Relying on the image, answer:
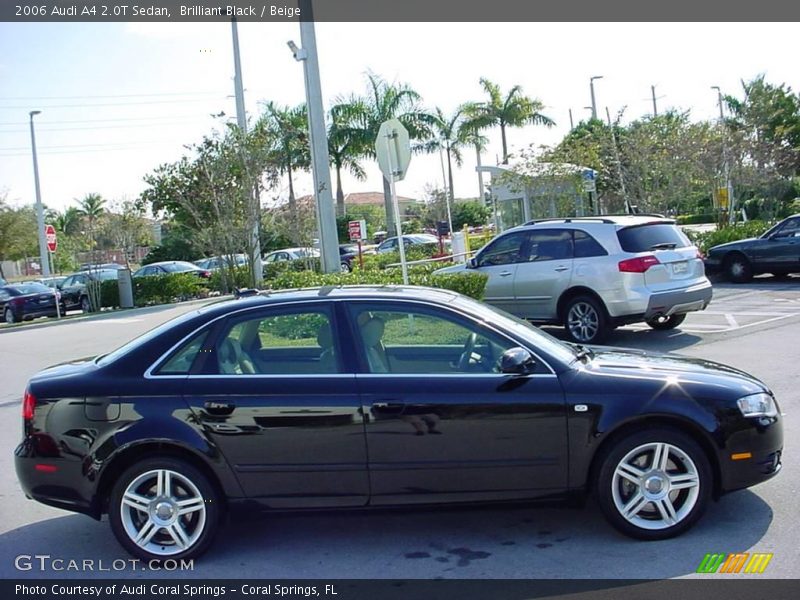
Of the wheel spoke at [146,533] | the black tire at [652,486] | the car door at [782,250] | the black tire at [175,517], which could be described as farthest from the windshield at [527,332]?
the car door at [782,250]

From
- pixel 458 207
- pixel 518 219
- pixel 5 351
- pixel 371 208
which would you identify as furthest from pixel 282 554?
pixel 371 208

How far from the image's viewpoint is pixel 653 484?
501 cm

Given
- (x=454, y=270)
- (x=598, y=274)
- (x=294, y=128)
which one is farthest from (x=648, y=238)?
(x=294, y=128)

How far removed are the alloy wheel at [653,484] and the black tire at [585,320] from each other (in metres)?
6.90

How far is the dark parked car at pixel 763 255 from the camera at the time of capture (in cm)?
1842

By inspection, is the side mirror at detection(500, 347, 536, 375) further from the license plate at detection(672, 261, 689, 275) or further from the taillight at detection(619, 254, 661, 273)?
the license plate at detection(672, 261, 689, 275)

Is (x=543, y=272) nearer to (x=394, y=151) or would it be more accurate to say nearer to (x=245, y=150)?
(x=394, y=151)

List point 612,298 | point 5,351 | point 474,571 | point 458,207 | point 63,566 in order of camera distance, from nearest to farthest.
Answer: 1. point 474,571
2. point 63,566
3. point 612,298
4. point 5,351
5. point 458,207

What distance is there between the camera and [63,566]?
518 cm

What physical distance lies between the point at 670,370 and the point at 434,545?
5.99 feet

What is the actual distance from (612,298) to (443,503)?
726 centimetres

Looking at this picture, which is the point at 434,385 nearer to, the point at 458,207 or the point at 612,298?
the point at 612,298

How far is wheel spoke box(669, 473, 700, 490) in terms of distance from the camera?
502 centimetres

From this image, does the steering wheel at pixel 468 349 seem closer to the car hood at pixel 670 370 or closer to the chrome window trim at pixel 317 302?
the chrome window trim at pixel 317 302
